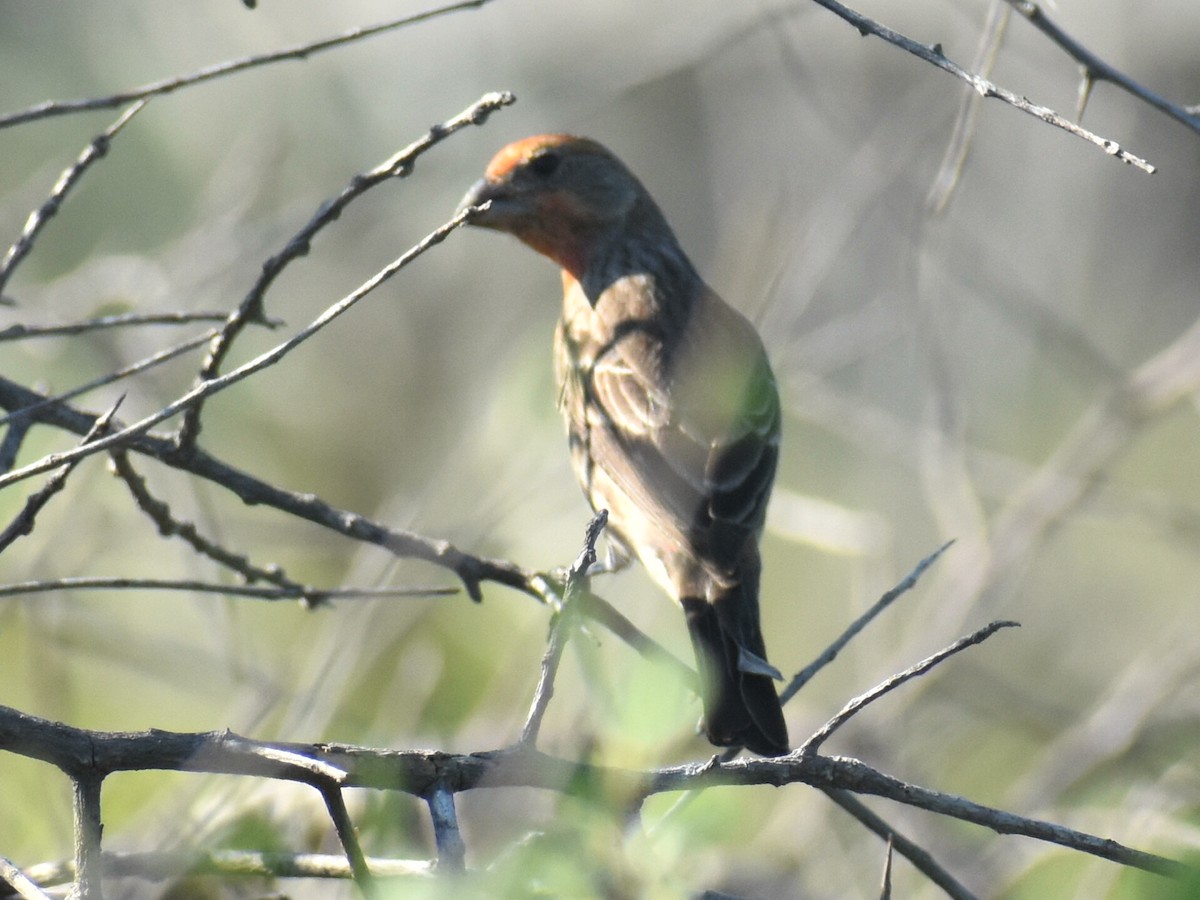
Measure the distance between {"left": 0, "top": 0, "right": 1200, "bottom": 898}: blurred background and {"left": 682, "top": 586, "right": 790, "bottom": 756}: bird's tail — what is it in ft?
0.91

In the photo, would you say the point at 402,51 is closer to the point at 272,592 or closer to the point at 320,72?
the point at 320,72

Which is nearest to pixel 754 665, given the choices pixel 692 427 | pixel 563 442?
pixel 692 427

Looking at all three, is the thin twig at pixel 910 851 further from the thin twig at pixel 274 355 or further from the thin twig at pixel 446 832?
the thin twig at pixel 274 355

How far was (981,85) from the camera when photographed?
2287mm

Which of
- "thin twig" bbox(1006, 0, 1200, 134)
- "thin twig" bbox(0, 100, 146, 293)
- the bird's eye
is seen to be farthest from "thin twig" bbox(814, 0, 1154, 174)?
the bird's eye

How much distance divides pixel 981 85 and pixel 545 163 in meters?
3.28

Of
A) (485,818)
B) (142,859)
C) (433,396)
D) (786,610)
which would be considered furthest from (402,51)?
(142,859)

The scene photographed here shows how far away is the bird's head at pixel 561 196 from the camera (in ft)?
17.7

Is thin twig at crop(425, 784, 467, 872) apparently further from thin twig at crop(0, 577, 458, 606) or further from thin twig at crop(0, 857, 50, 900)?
thin twig at crop(0, 577, 458, 606)

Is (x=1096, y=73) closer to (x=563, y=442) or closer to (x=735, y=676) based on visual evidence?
(x=735, y=676)

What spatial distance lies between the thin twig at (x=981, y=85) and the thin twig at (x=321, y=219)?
56 centimetres

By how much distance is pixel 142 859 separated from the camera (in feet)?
7.84

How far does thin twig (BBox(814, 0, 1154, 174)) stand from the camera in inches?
85.6

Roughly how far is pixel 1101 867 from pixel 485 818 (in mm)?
1933
